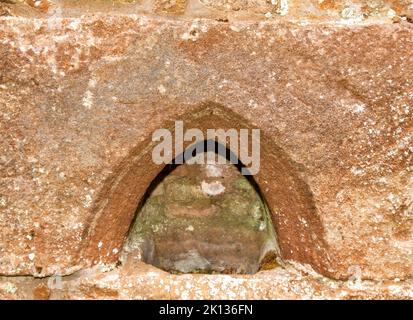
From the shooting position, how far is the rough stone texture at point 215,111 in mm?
1262

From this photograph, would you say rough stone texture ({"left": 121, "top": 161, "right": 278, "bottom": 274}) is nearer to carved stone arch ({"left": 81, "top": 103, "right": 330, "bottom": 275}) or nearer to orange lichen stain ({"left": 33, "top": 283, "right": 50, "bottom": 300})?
carved stone arch ({"left": 81, "top": 103, "right": 330, "bottom": 275})

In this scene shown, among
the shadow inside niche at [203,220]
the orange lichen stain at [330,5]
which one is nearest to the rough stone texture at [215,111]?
the orange lichen stain at [330,5]

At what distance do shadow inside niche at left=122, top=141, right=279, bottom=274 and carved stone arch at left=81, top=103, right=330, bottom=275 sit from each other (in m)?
0.19

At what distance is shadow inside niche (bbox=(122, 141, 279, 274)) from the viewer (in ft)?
5.49

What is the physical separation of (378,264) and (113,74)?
36.2 inches

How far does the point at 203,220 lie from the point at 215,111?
0.53 meters

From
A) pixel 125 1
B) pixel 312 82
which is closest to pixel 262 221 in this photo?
pixel 312 82

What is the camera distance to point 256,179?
1.46 metres

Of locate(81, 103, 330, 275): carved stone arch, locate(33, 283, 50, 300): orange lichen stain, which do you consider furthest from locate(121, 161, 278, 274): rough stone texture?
locate(33, 283, 50, 300): orange lichen stain

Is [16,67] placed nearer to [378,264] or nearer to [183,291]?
[183,291]

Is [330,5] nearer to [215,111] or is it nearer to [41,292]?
[215,111]

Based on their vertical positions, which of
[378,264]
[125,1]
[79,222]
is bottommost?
[378,264]

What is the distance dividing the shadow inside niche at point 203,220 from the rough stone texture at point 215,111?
0.29m

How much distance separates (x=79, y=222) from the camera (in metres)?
1.37
